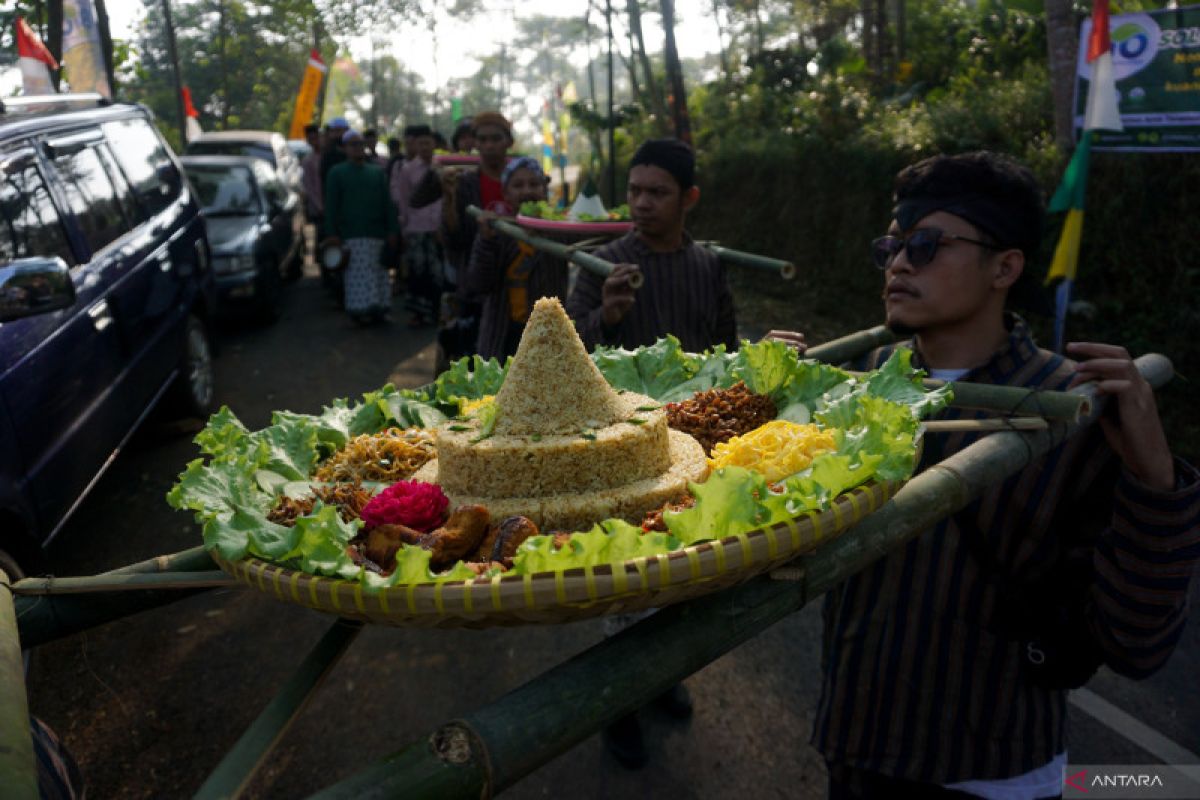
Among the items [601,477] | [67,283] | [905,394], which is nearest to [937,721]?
[905,394]

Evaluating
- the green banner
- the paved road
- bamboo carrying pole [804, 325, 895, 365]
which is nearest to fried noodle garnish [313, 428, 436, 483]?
bamboo carrying pole [804, 325, 895, 365]

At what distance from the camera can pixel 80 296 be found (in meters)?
4.78

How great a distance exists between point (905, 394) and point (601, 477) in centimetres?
77

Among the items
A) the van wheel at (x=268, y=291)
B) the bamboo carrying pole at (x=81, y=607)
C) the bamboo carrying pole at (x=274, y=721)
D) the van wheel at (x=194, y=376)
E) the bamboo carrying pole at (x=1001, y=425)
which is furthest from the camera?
the van wheel at (x=268, y=291)

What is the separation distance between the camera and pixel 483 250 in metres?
5.14

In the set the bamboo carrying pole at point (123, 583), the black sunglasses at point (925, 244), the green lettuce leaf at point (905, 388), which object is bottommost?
the bamboo carrying pole at point (123, 583)

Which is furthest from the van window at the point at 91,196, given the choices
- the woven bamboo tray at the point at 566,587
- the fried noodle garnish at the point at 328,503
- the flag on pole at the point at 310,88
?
the flag on pole at the point at 310,88

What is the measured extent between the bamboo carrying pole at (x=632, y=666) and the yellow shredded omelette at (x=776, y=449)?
252 mm

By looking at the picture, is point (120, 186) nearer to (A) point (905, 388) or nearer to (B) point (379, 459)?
(B) point (379, 459)

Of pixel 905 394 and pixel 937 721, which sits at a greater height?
pixel 905 394

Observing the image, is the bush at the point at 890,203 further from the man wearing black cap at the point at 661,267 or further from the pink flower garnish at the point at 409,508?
the pink flower garnish at the point at 409,508

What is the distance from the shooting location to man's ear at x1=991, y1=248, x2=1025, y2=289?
2.31 meters

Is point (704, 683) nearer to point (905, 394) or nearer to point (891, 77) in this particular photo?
point (905, 394)

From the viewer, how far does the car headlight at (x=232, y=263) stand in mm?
10898
